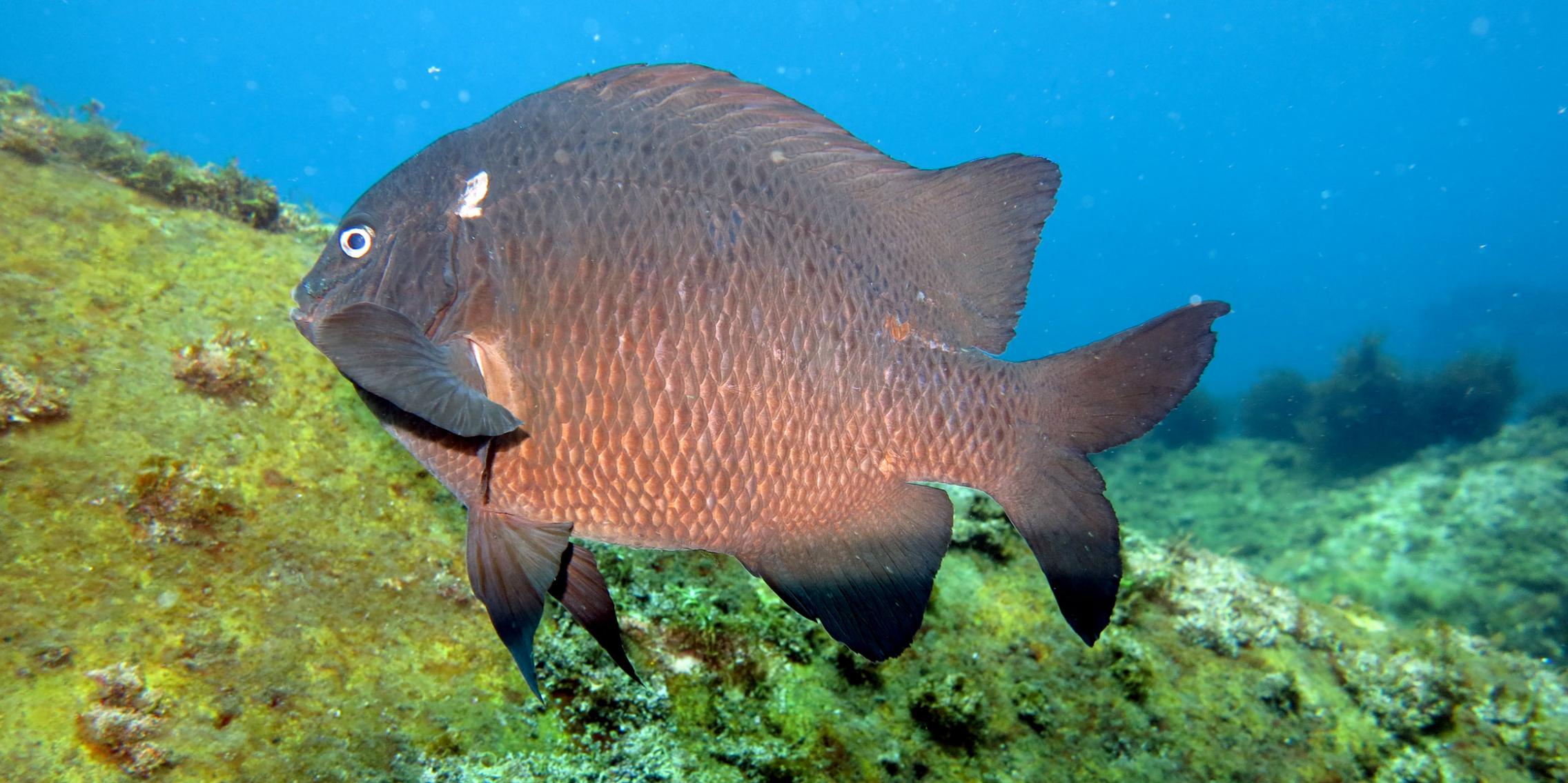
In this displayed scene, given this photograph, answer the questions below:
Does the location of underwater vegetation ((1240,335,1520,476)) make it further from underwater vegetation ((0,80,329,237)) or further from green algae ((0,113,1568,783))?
underwater vegetation ((0,80,329,237))

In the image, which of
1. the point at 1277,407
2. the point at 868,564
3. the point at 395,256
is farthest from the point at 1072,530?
the point at 1277,407

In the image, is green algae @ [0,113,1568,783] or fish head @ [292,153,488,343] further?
green algae @ [0,113,1568,783]

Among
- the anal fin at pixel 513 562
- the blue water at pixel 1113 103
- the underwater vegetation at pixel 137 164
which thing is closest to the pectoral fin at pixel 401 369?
the anal fin at pixel 513 562

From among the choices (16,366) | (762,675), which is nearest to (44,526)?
(16,366)

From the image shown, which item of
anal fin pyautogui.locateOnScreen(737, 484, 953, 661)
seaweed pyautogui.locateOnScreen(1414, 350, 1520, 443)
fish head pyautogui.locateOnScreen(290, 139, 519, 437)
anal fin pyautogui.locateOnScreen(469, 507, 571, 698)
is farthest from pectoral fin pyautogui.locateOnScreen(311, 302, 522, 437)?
seaweed pyautogui.locateOnScreen(1414, 350, 1520, 443)

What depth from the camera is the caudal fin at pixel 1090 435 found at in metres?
1.58

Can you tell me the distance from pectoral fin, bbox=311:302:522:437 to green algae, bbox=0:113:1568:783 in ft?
4.64

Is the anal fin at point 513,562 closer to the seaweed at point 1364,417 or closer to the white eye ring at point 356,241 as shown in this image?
the white eye ring at point 356,241

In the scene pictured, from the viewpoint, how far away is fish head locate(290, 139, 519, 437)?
4.59ft

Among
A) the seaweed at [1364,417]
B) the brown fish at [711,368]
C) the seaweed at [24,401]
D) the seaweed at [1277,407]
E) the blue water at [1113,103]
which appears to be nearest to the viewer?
the brown fish at [711,368]

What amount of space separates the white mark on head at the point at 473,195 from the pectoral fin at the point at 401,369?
14.7 inches

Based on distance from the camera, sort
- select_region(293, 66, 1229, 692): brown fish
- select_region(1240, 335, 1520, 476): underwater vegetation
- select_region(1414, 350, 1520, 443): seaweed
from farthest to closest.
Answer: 1. select_region(1414, 350, 1520, 443): seaweed
2. select_region(1240, 335, 1520, 476): underwater vegetation
3. select_region(293, 66, 1229, 692): brown fish

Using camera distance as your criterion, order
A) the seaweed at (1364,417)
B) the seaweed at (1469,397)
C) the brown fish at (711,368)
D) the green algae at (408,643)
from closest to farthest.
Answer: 1. the brown fish at (711,368)
2. the green algae at (408,643)
3. the seaweed at (1364,417)
4. the seaweed at (1469,397)

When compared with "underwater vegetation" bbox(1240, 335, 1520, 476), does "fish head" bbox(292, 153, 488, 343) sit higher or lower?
lower
